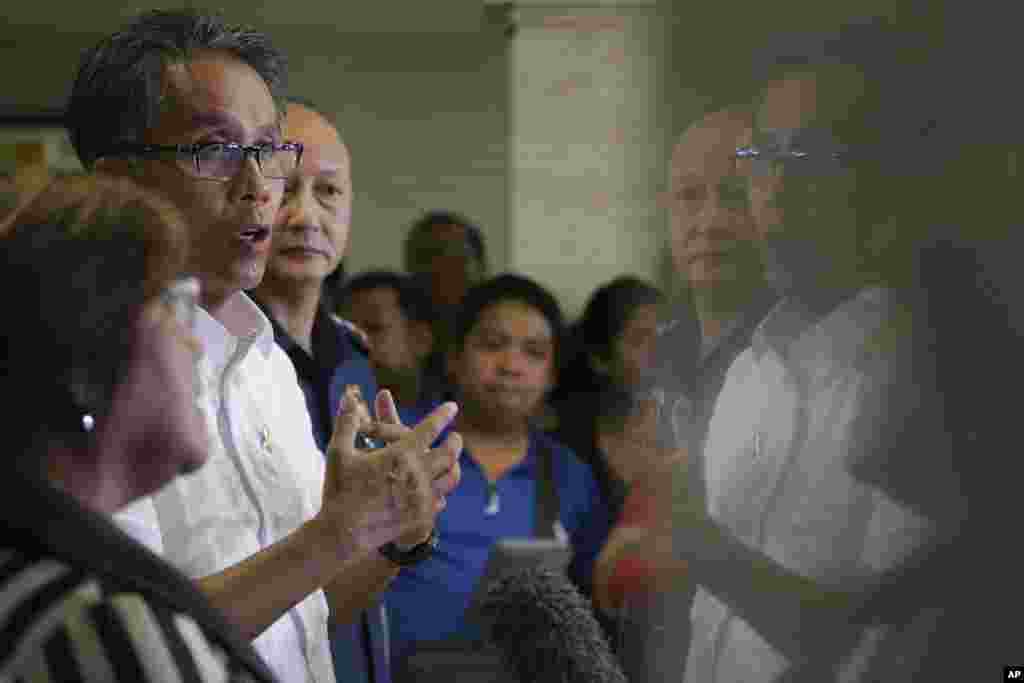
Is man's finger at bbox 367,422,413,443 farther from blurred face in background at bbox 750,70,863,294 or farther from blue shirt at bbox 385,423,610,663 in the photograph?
blue shirt at bbox 385,423,610,663

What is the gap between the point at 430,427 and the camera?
49.1 inches

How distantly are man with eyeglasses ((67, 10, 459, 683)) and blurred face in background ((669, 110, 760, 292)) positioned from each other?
Result: 0.28 m

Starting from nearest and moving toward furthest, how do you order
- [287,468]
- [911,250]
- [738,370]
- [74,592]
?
[74,592]
[911,250]
[738,370]
[287,468]

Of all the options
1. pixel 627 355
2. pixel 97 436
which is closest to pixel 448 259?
pixel 627 355

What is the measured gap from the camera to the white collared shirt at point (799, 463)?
0.92m

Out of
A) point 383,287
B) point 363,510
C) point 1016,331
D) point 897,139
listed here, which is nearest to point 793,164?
point 897,139

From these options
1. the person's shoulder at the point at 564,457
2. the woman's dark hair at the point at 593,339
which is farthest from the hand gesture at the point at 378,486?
the woman's dark hair at the point at 593,339

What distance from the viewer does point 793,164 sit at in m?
0.99

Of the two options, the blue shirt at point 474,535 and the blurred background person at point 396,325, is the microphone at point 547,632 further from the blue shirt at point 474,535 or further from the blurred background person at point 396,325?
the blurred background person at point 396,325

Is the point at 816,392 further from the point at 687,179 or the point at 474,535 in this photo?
the point at 474,535

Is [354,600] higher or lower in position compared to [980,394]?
lower

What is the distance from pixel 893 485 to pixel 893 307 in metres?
0.12

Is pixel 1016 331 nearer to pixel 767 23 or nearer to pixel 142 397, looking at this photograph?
pixel 767 23

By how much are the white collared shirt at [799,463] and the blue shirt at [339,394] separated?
1.79 ft
